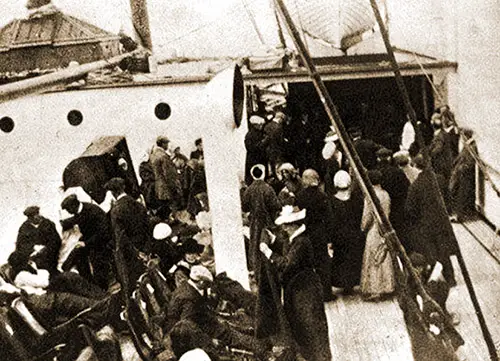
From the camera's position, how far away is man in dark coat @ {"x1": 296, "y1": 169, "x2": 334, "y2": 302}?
703 cm

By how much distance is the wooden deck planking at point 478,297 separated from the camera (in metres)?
6.59

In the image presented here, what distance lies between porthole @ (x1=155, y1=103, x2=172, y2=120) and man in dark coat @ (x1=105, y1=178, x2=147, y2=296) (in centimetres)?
491

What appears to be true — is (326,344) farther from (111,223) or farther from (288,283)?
(111,223)

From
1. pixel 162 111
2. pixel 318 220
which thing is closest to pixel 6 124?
pixel 162 111

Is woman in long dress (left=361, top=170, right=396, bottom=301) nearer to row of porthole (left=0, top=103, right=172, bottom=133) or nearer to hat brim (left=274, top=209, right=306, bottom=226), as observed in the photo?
hat brim (left=274, top=209, right=306, bottom=226)

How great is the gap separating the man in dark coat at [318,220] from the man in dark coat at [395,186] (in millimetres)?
760

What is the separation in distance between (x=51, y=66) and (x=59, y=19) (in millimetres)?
1525

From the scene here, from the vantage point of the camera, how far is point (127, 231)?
302 inches

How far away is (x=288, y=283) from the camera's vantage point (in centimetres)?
568

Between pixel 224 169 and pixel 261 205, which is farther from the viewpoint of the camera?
pixel 261 205

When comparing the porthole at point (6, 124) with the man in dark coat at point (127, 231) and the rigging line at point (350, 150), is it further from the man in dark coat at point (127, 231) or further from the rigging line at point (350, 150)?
the rigging line at point (350, 150)

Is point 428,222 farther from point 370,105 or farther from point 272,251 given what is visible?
point 370,105

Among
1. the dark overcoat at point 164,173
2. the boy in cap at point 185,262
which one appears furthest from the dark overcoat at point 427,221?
the dark overcoat at point 164,173

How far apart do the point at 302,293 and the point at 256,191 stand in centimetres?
248
